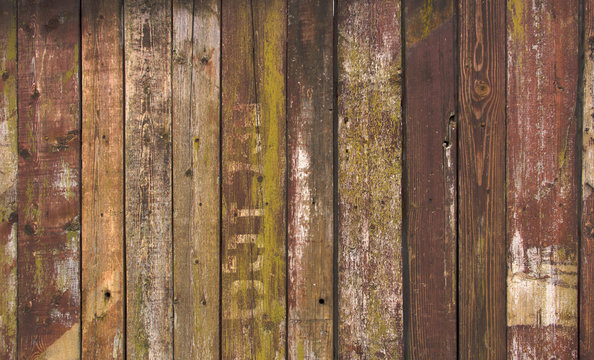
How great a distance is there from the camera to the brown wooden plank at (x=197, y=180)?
4.64ft

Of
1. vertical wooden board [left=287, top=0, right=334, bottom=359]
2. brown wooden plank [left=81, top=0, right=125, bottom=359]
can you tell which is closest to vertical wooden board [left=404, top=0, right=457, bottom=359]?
vertical wooden board [left=287, top=0, right=334, bottom=359]

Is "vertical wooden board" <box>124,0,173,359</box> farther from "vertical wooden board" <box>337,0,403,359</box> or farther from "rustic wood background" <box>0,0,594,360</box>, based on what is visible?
"vertical wooden board" <box>337,0,403,359</box>

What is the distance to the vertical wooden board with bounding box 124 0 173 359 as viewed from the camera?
142 centimetres

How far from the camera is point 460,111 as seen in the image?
4.45 ft

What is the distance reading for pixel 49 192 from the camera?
1.45 meters

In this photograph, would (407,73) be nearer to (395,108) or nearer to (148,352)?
(395,108)

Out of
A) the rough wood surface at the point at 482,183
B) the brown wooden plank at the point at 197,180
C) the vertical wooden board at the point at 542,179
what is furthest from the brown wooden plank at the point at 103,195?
the vertical wooden board at the point at 542,179

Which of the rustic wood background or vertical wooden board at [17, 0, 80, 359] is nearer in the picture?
the rustic wood background

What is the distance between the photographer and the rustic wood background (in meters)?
1.33

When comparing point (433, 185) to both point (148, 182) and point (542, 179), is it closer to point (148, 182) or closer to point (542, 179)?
point (542, 179)

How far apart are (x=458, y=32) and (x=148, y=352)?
1738mm

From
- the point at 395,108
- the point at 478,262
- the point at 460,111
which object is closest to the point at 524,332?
the point at 478,262

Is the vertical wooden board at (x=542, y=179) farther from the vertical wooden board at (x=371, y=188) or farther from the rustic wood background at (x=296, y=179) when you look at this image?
the vertical wooden board at (x=371, y=188)

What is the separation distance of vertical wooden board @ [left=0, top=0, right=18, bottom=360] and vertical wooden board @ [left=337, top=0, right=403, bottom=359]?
1.31 meters
